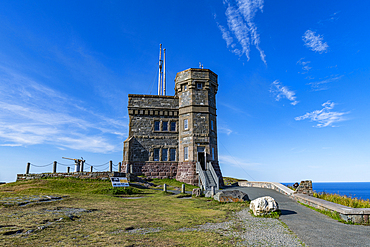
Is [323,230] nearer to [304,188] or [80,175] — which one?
[304,188]

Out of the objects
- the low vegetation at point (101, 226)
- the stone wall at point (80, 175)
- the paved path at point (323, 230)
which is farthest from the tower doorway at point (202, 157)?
the paved path at point (323, 230)

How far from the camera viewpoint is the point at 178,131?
3016 cm

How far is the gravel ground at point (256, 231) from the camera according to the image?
251 inches

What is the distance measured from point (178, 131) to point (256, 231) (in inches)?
909

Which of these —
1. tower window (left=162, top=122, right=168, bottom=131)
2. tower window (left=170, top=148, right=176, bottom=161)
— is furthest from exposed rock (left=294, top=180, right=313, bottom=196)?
tower window (left=162, top=122, right=168, bottom=131)

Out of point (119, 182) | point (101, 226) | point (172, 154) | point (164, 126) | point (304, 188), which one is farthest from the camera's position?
point (164, 126)

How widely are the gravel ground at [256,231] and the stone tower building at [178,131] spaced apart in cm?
1716

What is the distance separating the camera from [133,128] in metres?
29.9

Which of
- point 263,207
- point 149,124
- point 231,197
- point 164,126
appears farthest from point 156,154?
point 263,207

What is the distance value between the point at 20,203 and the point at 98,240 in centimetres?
721

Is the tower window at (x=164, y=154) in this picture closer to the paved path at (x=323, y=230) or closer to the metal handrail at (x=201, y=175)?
the metal handrail at (x=201, y=175)

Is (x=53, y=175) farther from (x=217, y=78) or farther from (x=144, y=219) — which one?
(x=217, y=78)

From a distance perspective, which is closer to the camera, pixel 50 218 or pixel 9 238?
pixel 9 238

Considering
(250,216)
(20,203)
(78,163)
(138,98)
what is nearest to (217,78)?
(138,98)
